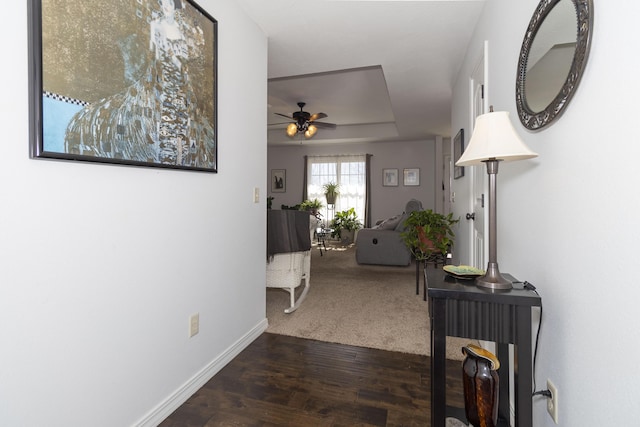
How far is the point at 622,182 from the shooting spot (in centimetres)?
82

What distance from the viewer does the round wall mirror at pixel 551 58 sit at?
99 centimetres

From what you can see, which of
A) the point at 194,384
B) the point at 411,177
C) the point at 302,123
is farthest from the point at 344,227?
the point at 194,384

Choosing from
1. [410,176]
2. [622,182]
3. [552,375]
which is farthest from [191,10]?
[410,176]

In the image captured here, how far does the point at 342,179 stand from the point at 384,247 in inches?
147

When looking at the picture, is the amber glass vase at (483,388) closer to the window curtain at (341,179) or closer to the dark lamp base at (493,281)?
the dark lamp base at (493,281)

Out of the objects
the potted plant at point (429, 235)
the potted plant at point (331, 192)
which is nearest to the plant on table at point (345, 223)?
the potted plant at point (331, 192)

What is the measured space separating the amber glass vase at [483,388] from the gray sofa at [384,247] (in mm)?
3786

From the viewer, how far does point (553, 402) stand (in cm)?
119

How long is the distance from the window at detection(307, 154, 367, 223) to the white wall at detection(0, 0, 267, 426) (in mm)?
6179

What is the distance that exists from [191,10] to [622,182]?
2.04 meters

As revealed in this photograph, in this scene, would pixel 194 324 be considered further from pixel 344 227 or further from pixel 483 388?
pixel 344 227

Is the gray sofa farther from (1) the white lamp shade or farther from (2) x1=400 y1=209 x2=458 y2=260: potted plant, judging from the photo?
(1) the white lamp shade

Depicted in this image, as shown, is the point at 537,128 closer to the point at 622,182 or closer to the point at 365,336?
the point at 622,182

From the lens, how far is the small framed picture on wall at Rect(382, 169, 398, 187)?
324 inches
